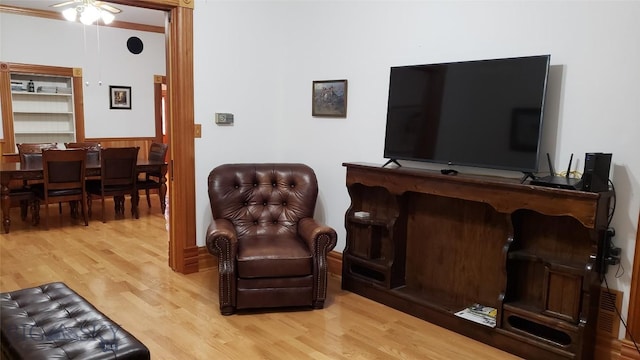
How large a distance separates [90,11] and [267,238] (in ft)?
11.4

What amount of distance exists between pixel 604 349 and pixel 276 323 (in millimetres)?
1954

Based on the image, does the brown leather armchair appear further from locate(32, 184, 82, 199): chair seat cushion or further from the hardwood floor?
locate(32, 184, 82, 199): chair seat cushion

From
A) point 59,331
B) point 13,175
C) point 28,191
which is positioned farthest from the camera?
point 28,191

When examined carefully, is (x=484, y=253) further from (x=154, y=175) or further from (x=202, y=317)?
(x=154, y=175)

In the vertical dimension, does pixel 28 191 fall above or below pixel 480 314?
above

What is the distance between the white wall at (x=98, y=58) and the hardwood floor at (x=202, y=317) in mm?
3326

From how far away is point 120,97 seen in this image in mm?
7699

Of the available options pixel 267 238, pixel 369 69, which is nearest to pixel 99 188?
pixel 267 238

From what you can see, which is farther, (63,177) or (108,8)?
(108,8)

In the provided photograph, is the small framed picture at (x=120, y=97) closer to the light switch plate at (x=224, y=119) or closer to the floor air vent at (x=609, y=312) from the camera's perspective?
the light switch plate at (x=224, y=119)

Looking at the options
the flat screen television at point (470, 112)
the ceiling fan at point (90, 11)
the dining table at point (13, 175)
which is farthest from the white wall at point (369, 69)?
the dining table at point (13, 175)

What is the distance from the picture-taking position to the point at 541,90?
2605 millimetres

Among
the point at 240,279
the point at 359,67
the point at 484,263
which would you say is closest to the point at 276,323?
the point at 240,279

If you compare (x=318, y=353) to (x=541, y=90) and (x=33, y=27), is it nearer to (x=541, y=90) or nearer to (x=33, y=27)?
(x=541, y=90)
